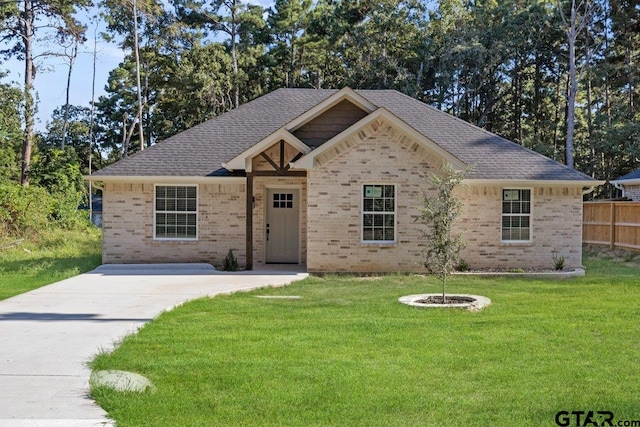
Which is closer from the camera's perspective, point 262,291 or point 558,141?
point 262,291

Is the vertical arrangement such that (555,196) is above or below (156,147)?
below

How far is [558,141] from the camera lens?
4691 cm

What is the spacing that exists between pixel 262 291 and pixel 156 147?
7.74 metres

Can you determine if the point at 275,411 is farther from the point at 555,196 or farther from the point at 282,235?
the point at 555,196

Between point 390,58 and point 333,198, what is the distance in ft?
83.9

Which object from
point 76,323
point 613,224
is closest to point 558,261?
point 613,224

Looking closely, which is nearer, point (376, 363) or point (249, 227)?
point (376, 363)

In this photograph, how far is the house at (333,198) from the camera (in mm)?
16500

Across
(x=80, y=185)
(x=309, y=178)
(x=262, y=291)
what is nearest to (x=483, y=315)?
(x=262, y=291)

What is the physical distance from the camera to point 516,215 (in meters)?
17.8

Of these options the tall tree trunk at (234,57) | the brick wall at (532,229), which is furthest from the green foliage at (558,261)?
the tall tree trunk at (234,57)

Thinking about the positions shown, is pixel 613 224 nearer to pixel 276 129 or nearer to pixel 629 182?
A: pixel 629 182

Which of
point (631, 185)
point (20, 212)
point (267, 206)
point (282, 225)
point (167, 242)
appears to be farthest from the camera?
point (631, 185)

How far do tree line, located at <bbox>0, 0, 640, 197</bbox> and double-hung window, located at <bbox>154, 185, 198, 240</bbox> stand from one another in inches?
796
